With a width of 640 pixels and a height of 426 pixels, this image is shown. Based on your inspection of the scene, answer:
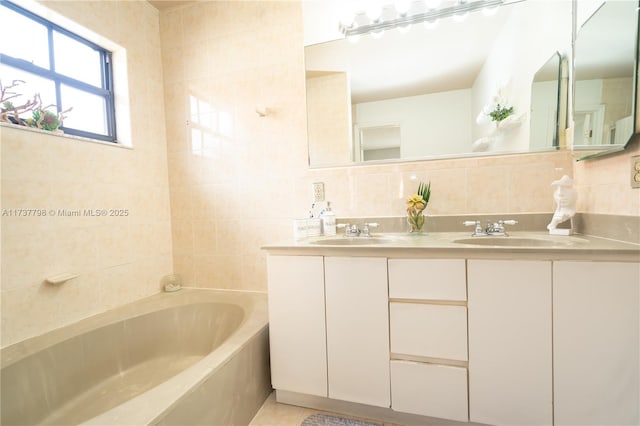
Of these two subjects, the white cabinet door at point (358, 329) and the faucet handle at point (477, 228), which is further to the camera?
the faucet handle at point (477, 228)

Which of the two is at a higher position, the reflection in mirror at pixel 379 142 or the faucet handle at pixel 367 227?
the reflection in mirror at pixel 379 142

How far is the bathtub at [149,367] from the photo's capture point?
97cm

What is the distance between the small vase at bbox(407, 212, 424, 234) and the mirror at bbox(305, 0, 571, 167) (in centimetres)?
36

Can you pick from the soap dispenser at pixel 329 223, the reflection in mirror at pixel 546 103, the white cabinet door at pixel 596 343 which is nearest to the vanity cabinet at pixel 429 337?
the white cabinet door at pixel 596 343

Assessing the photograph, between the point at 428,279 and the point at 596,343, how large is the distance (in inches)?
23.8

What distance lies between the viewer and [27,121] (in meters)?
1.37

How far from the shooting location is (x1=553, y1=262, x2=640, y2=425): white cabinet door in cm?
93

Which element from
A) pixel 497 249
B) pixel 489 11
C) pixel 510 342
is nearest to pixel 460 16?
pixel 489 11

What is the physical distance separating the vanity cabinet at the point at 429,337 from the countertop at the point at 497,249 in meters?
0.05

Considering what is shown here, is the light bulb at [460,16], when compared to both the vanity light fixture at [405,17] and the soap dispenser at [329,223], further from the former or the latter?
the soap dispenser at [329,223]

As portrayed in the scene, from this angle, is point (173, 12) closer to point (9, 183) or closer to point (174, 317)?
point (9, 183)

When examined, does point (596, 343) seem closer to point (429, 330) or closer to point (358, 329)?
point (429, 330)

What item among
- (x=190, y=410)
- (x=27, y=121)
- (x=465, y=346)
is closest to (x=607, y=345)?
(x=465, y=346)

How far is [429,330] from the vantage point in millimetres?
1119
